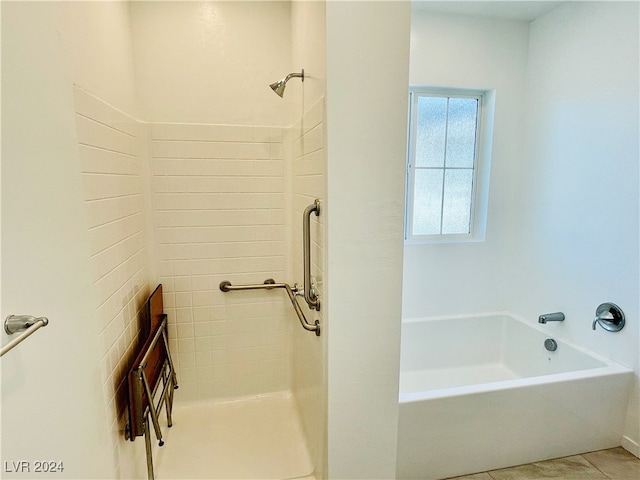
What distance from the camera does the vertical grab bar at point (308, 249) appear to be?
52.9 inches

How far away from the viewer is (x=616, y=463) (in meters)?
1.87

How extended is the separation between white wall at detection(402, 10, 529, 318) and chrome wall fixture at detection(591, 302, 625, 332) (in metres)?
0.75

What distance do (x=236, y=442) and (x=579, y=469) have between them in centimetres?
183

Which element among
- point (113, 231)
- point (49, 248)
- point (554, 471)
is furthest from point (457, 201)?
point (49, 248)

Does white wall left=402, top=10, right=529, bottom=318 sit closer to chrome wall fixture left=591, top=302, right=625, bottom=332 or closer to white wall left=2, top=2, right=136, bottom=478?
chrome wall fixture left=591, top=302, right=625, bottom=332

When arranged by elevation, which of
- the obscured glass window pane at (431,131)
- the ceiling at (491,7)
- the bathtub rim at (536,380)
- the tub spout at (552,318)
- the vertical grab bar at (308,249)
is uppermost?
the ceiling at (491,7)

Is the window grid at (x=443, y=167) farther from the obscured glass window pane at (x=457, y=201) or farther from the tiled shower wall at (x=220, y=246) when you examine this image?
the tiled shower wall at (x=220, y=246)

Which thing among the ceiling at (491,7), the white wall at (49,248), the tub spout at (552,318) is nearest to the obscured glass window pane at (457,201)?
the tub spout at (552,318)

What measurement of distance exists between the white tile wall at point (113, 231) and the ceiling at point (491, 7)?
2062 mm

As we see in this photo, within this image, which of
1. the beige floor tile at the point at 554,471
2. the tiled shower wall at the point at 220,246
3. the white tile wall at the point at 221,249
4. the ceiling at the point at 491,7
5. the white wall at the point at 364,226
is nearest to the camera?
the white wall at the point at 364,226

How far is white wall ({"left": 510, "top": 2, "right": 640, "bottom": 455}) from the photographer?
197cm

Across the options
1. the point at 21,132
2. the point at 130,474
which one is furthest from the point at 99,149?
the point at 130,474

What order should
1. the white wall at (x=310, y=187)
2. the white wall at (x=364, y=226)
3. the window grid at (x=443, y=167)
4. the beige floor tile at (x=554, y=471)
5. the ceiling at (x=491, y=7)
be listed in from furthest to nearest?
the window grid at (x=443, y=167) < the ceiling at (x=491, y=7) < the beige floor tile at (x=554, y=471) < the white wall at (x=310, y=187) < the white wall at (x=364, y=226)

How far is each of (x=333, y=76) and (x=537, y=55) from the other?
2.22m
